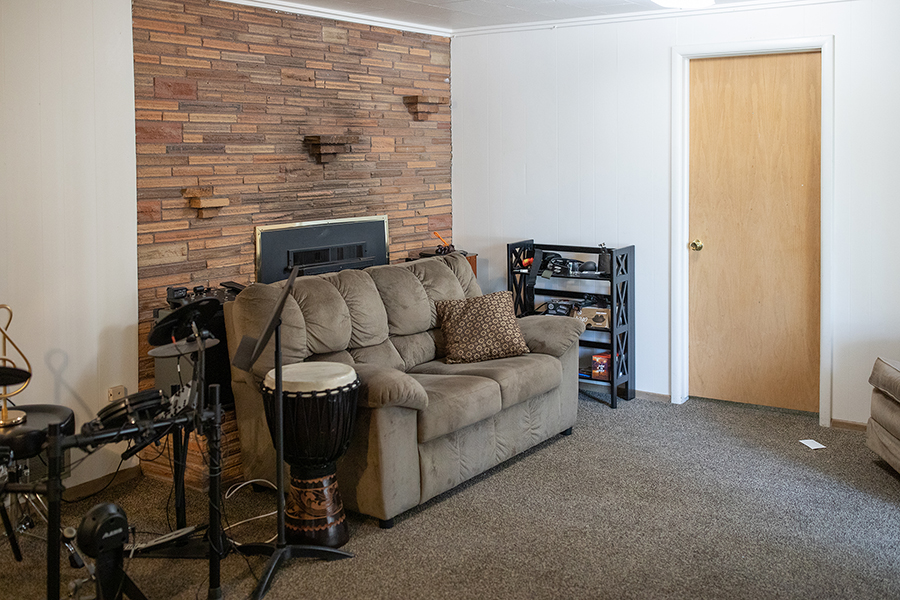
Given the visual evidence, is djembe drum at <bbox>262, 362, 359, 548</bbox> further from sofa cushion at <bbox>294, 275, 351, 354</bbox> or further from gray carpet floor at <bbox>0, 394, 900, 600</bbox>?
sofa cushion at <bbox>294, 275, 351, 354</bbox>

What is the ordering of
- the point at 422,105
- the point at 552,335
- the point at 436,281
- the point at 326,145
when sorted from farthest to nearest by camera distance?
1. the point at 422,105
2. the point at 326,145
3. the point at 436,281
4. the point at 552,335

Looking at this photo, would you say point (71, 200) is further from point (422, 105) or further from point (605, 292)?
point (605, 292)

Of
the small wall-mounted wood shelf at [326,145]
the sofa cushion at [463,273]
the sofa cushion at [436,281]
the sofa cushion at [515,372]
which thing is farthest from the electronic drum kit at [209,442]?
the small wall-mounted wood shelf at [326,145]

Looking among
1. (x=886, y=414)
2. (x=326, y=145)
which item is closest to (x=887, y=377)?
(x=886, y=414)

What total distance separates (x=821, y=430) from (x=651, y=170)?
1781 millimetres

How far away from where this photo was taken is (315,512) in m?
3.18

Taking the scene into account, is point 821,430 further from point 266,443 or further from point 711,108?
point 266,443

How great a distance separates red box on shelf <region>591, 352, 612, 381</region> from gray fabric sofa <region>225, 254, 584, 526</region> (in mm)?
681

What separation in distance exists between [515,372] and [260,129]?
1901 mm

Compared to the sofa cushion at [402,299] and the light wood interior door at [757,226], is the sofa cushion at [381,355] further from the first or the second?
the light wood interior door at [757,226]

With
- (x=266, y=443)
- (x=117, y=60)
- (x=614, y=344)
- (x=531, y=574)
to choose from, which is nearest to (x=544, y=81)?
(x=614, y=344)

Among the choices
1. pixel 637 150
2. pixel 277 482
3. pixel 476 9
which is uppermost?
pixel 476 9

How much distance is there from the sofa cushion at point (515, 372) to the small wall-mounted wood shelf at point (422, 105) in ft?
6.14

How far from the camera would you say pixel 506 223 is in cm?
564
